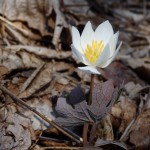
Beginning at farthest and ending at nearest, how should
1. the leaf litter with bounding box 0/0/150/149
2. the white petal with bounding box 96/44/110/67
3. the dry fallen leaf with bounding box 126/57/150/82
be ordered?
the dry fallen leaf with bounding box 126/57/150/82, the leaf litter with bounding box 0/0/150/149, the white petal with bounding box 96/44/110/67

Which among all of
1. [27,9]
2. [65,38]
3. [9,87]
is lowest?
[9,87]

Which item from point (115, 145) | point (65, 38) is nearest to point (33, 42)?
point (65, 38)

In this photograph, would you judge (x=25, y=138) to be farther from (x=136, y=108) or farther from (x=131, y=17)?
(x=131, y=17)

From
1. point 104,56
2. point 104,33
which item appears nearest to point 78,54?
point 104,56

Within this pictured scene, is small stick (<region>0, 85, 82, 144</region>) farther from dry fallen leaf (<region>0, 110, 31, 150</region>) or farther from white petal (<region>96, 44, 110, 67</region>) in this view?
white petal (<region>96, 44, 110, 67</region>)

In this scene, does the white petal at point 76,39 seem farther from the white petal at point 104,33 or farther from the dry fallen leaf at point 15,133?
the dry fallen leaf at point 15,133

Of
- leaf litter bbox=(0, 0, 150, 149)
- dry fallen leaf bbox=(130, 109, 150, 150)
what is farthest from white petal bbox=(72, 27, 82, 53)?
dry fallen leaf bbox=(130, 109, 150, 150)

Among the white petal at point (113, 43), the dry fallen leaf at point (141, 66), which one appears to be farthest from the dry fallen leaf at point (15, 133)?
the dry fallen leaf at point (141, 66)
